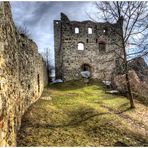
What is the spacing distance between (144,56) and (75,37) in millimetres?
13626

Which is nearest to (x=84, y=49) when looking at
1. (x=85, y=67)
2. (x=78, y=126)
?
(x=85, y=67)

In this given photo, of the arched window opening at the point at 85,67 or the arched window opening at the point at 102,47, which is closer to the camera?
the arched window opening at the point at 85,67

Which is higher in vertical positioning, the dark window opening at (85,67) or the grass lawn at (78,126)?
the dark window opening at (85,67)

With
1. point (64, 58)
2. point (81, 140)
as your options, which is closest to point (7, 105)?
point (81, 140)

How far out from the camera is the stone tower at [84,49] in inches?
1100

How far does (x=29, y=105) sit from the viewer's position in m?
12.3

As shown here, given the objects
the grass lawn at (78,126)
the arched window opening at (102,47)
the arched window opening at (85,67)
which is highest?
the arched window opening at (102,47)

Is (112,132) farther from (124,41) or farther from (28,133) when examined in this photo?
(124,41)

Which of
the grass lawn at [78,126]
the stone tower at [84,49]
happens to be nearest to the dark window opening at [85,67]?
the stone tower at [84,49]

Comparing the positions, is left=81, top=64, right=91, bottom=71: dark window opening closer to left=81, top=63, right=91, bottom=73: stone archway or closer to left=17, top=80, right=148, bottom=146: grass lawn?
left=81, top=63, right=91, bottom=73: stone archway

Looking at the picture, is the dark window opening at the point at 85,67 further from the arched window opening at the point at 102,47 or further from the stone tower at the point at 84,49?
the arched window opening at the point at 102,47

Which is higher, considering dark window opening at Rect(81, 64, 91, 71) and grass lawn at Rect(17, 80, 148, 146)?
dark window opening at Rect(81, 64, 91, 71)

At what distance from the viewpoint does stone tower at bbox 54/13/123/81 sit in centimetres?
2794

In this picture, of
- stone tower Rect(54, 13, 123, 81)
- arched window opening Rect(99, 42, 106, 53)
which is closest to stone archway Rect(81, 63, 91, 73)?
stone tower Rect(54, 13, 123, 81)
